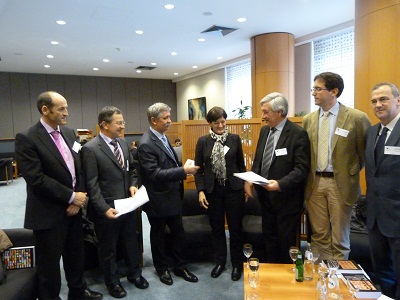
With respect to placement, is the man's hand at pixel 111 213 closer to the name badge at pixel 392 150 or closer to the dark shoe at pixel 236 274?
the dark shoe at pixel 236 274

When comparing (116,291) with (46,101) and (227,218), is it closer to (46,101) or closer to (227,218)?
(227,218)

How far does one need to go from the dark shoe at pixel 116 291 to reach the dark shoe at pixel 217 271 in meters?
0.85

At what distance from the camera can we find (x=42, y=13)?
534 cm

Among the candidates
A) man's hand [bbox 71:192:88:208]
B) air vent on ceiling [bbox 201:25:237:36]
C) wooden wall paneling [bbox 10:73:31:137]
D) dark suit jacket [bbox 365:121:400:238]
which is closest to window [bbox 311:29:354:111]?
air vent on ceiling [bbox 201:25:237:36]

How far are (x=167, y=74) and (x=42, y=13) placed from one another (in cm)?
731

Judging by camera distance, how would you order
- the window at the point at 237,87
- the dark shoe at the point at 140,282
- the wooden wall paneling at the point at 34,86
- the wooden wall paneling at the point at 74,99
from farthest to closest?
the wooden wall paneling at the point at 74,99
the wooden wall paneling at the point at 34,86
the window at the point at 237,87
the dark shoe at the point at 140,282

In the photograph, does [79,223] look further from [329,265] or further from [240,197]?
[329,265]

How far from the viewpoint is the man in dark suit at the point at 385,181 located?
1947 mm

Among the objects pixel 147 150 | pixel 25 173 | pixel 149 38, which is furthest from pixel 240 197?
pixel 149 38

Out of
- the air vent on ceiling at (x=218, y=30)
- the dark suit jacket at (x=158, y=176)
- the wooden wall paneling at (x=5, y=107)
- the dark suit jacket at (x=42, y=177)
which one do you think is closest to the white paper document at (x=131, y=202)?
the dark suit jacket at (x=158, y=176)

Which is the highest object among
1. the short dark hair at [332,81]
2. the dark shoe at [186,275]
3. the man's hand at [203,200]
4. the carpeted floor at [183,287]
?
the short dark hair at [332,81]

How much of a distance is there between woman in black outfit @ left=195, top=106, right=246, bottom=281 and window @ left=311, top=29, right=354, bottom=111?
4971 millimetres

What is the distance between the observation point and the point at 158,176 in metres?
2.58

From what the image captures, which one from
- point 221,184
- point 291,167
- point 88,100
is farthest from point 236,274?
point 88,100
